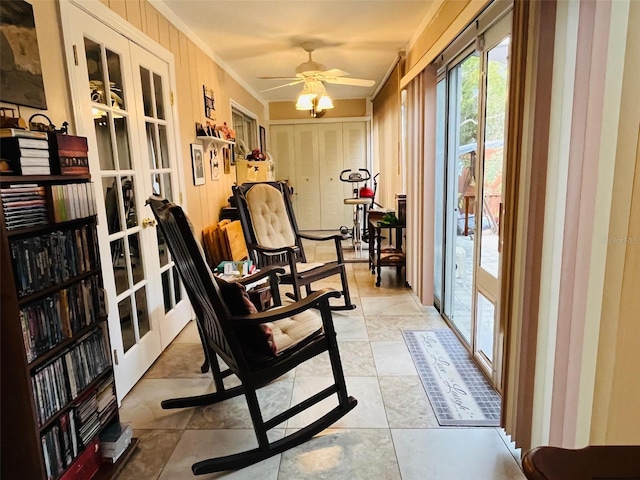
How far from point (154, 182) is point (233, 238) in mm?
1120

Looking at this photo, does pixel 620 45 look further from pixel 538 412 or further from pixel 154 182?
pixel 154 182

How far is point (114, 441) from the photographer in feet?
5.14

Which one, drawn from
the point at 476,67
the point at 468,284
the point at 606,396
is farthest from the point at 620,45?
the point at 468,284

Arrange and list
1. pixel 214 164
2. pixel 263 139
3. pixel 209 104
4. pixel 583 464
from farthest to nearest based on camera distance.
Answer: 1. pixel 263 139
2. pixel 214 164
3. pixel 209 104
4. pixel 583 464

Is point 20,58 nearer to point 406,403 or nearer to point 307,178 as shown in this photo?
point 406,403

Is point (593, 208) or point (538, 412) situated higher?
point (593, 208)

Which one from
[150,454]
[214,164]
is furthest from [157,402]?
[214,164]

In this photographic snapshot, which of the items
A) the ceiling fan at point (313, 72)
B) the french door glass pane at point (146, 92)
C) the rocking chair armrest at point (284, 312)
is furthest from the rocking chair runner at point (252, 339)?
the ceiling fan at point (313, 72)

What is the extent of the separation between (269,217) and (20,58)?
2.12 metres

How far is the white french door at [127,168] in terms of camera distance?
6.28 feet

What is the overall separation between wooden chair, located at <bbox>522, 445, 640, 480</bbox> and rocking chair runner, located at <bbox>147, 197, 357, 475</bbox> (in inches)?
42.9

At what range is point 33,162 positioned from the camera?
4.08 ft

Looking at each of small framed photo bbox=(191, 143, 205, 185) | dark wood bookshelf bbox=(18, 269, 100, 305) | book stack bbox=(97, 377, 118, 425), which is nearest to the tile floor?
book stack bbox=(97, 377, 118, 425)

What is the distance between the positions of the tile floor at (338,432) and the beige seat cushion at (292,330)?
42 centimetres
